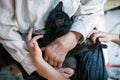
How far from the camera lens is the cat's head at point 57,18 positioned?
1.08 m

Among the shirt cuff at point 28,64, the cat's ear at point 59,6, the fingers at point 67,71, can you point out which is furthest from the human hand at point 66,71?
the cat's ear at point 59,6

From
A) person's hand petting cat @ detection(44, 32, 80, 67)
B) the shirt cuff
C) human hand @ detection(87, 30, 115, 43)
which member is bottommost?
the shirt cuff

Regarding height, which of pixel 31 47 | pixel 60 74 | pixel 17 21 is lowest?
pixel 60 74

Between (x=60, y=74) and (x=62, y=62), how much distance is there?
0.06m

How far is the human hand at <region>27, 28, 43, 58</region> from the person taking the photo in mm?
1053

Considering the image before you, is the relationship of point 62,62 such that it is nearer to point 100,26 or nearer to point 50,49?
point 50,49

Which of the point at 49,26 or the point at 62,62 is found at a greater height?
the point at 49,26

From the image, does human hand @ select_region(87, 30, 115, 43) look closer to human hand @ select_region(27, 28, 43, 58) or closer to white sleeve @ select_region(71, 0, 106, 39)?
white sleeve @ select_region(71, 0, 106, 39)

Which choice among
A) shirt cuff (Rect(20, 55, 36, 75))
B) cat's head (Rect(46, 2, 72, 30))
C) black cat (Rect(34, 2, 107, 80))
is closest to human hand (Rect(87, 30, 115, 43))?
black cat (Rect(34, 2, 107, 80))

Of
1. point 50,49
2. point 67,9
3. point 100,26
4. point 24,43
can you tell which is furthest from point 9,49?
point 100,26

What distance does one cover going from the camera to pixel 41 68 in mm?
1064

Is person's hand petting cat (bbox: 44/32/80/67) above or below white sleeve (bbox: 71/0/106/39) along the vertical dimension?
below

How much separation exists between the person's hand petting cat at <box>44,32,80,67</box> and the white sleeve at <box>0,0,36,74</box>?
3.2 inches

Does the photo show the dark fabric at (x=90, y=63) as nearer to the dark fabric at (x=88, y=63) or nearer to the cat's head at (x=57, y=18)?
the dark fabric at (x=88, y=63)
